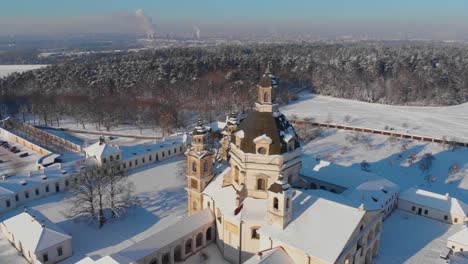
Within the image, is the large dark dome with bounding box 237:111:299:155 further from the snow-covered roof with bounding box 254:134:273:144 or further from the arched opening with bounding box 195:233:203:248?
the arched opening with bounding box 195:233:203:248

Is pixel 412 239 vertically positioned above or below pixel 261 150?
below

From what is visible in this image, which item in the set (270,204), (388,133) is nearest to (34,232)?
(270,204)

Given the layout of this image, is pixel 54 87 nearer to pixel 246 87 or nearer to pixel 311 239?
pixel 246 87

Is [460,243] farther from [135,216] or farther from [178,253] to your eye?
[135,216]

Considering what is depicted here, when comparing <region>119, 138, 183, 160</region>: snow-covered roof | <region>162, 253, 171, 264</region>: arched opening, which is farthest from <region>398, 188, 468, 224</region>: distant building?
<region>119, 138, 183, 160</region>: snow-covered roof

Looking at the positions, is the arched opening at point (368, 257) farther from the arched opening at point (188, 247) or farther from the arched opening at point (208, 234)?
the arched opening at point (188, 247)

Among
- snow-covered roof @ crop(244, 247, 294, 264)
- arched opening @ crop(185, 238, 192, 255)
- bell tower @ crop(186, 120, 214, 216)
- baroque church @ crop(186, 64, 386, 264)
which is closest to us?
snow-covered roof @ crop(244, 247, 294, 264)

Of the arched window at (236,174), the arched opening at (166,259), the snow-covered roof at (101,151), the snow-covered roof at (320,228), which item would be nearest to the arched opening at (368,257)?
the snow-covered roof at (320,228)

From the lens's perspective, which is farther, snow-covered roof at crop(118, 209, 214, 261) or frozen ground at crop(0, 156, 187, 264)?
frozen ground at crop(0, 156, 187, 264)
